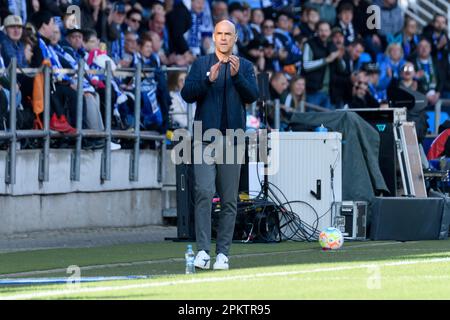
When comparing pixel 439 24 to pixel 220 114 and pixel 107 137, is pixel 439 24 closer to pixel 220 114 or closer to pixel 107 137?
pixel 107 137

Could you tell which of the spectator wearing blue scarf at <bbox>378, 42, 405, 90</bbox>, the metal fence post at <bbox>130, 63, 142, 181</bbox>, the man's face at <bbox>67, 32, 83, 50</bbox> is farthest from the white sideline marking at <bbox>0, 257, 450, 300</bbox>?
the spectator wearing blue scarf at <bbox>378, 42, 405, 90</bbox>

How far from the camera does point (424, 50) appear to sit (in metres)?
29.4

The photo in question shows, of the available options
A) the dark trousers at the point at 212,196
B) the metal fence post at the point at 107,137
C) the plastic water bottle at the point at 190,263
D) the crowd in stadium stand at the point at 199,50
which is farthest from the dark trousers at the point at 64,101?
the plastic water bottle at the point at 190,263

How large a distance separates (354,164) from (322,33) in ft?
31.0

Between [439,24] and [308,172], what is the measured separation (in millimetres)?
13517

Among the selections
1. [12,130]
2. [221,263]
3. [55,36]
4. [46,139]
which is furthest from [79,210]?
[221,263]

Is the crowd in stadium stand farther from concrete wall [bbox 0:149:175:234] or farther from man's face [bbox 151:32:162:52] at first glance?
concrete wall [bbox 0:149:175:234]

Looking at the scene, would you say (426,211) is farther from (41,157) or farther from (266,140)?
(41,157)

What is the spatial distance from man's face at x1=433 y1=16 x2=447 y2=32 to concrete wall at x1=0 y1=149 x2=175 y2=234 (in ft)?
35.4

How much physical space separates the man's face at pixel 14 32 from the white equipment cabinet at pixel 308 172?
3447 millimetres

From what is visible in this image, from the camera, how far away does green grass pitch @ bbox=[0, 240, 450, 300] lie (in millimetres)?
9883

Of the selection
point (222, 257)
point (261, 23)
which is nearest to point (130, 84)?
point (261, 23)

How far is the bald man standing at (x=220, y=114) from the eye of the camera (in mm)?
12297

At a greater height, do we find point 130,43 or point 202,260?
point 130,43
